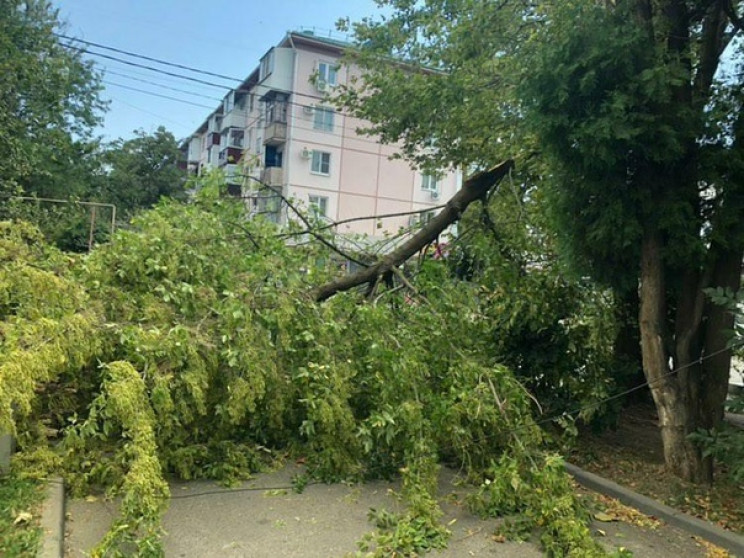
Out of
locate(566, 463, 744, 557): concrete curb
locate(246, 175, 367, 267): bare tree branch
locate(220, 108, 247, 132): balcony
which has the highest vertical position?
locate(220, 108, 247, 132): balcony

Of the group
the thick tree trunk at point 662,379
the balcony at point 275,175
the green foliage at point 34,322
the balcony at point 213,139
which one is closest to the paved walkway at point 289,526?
the thick tree trunk at point 662,379

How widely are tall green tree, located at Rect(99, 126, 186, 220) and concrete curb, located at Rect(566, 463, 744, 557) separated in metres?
23.4

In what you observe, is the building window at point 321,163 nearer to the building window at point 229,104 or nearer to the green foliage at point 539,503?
the building window at point 229,104

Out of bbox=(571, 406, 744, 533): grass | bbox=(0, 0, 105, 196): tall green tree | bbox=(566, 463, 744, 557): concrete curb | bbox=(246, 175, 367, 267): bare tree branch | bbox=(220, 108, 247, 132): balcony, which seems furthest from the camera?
bbox=(220, 108, 247, 132): balcony

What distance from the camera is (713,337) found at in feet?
15.1

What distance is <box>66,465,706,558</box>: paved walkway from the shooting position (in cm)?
339

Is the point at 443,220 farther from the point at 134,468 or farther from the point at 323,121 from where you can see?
the point at 323,121

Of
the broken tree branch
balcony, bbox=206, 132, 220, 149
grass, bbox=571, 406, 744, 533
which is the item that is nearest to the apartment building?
balcony, bbox=206, 132, 220, 149

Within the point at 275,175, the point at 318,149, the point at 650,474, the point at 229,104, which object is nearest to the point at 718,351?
the point at 650,474

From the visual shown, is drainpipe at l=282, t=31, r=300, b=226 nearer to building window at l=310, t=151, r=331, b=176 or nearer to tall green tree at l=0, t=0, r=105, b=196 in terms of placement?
building window at l=310, t=151, r=331, b=176

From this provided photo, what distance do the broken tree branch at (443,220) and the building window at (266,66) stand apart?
74.9 ft

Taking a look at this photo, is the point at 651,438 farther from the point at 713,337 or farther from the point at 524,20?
the point at 524,20

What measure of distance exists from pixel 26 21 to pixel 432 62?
11.1m

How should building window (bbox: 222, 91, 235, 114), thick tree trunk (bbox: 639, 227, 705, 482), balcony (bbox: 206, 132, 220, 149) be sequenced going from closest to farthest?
thick tree trunk (bbox: 639, 227, 705, 482)
building window (bbox: 222, 91, 235, 114)
balcony (bbox: 206, 132, 220, 149)
